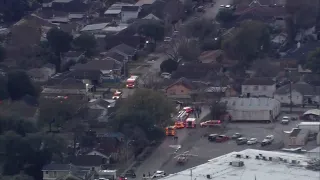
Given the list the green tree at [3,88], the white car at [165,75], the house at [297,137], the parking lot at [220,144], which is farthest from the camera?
the white car at [165,75]

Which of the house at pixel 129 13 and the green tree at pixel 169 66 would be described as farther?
the house at pixel 129 13

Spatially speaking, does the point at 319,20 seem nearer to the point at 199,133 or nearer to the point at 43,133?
the point at 199,133

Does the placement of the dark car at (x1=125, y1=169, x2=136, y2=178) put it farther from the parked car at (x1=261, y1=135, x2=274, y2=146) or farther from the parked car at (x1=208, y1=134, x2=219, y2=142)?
the parked car at (x1=261, y1=135, x2=274, y2=146)

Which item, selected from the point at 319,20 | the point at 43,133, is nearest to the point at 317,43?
the point at 319,20

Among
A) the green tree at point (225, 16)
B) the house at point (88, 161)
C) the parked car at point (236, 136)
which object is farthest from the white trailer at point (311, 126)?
the green tree at point (225, 16)

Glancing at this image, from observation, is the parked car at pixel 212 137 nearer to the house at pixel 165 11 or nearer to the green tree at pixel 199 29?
the green tree at pixel 199 29

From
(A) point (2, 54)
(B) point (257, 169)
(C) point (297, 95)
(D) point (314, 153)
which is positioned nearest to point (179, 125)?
(C) point (297, 95)

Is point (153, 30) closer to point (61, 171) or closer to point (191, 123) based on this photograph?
point (191, 123)
